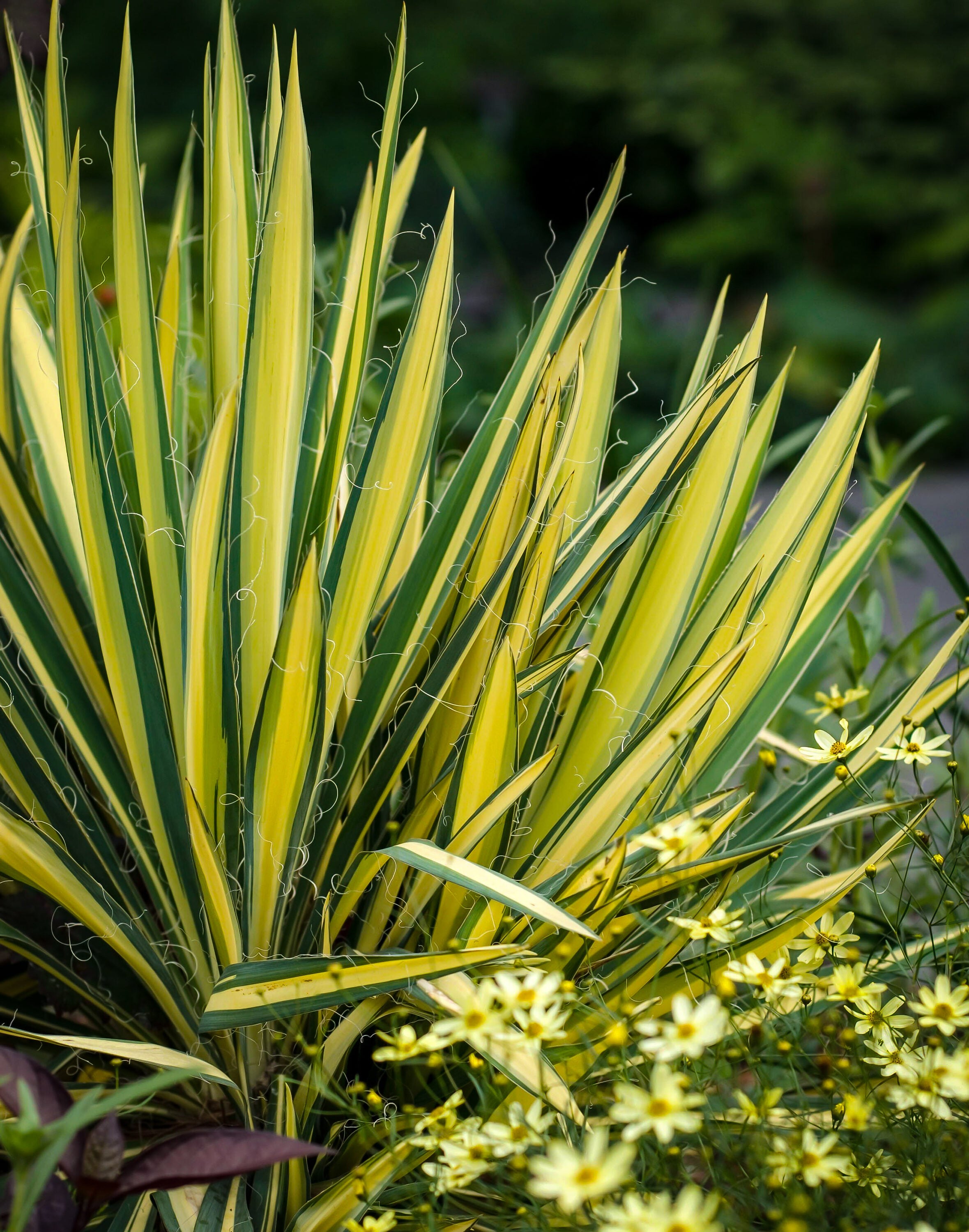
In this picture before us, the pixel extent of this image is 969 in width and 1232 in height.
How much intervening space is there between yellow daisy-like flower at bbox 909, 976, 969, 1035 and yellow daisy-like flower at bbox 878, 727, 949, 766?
0.15 metres

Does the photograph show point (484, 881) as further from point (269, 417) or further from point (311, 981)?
point (269, 417)

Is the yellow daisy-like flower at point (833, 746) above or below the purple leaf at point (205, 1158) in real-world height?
above

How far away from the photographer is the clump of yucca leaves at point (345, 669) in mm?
688

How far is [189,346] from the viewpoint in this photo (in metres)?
1.03

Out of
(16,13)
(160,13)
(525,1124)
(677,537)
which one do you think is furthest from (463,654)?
(160,13)

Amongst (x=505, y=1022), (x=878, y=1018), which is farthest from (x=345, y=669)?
(x=878, y=1018)

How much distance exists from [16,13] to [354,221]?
4.41 feet

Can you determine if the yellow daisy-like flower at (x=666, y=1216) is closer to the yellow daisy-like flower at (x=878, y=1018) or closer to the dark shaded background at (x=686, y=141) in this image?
the yellow daisy-like flower at (x=878, y=1018)

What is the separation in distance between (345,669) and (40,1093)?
33 centimetres

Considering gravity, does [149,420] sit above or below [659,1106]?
above

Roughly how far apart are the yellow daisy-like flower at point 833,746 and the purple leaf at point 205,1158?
0.40m

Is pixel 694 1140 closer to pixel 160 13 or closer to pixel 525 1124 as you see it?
pixel 525 1124

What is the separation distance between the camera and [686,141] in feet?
21.0

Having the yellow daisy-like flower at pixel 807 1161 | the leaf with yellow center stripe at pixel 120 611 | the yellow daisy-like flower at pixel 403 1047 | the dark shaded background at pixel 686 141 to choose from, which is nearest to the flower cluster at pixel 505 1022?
the yellow daisy-like flower at pixel 403 1047
